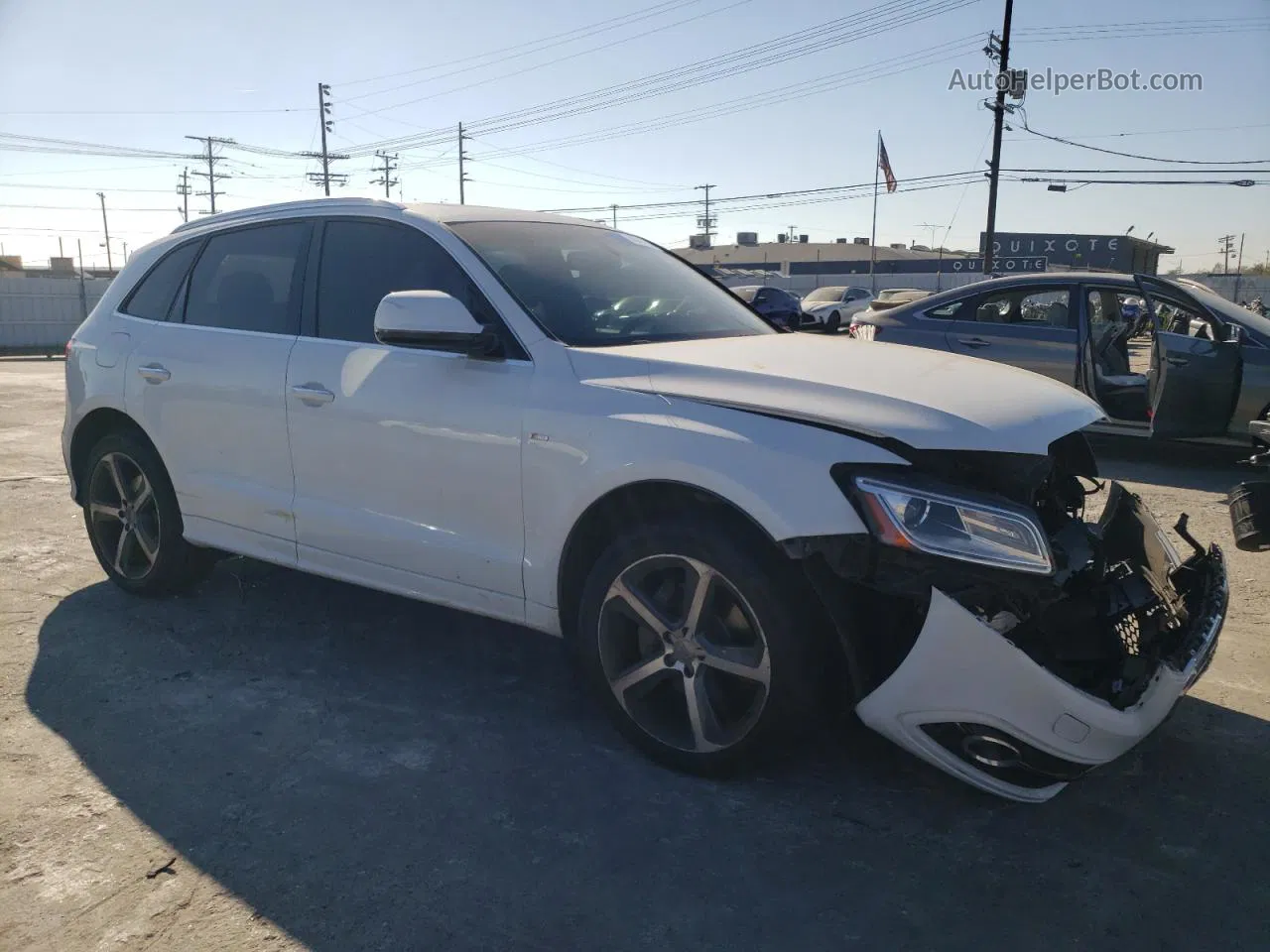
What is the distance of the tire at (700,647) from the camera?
8.85ft

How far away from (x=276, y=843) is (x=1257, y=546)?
308cm

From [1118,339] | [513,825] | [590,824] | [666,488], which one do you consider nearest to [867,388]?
[666,488]

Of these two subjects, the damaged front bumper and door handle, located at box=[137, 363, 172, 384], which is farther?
door handle, located at box=[137, 363, 172, 384]

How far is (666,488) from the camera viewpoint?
9.67ft

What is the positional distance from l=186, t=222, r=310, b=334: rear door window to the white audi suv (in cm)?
1

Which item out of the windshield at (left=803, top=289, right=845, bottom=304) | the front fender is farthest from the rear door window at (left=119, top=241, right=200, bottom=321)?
the windshield at (left=803, top=289, right=845, bottom=304)

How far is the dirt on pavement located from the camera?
2.36m

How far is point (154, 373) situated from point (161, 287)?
508mm

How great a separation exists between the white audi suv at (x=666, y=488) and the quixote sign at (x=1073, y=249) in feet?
198

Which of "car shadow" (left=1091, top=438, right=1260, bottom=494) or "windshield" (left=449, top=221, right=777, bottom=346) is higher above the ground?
"windshield" (left=449, top=221, right=777, bottom=346)

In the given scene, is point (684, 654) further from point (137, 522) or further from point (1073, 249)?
point (1073, 249)

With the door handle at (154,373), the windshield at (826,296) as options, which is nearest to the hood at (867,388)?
the door handle at (154,373)

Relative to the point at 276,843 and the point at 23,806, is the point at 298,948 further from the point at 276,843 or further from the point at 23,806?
the point at 23,806

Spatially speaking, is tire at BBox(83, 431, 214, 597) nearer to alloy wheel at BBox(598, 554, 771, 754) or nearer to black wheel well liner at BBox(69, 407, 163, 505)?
black wheel well liner at BBox(69, 407, 163, 505)
